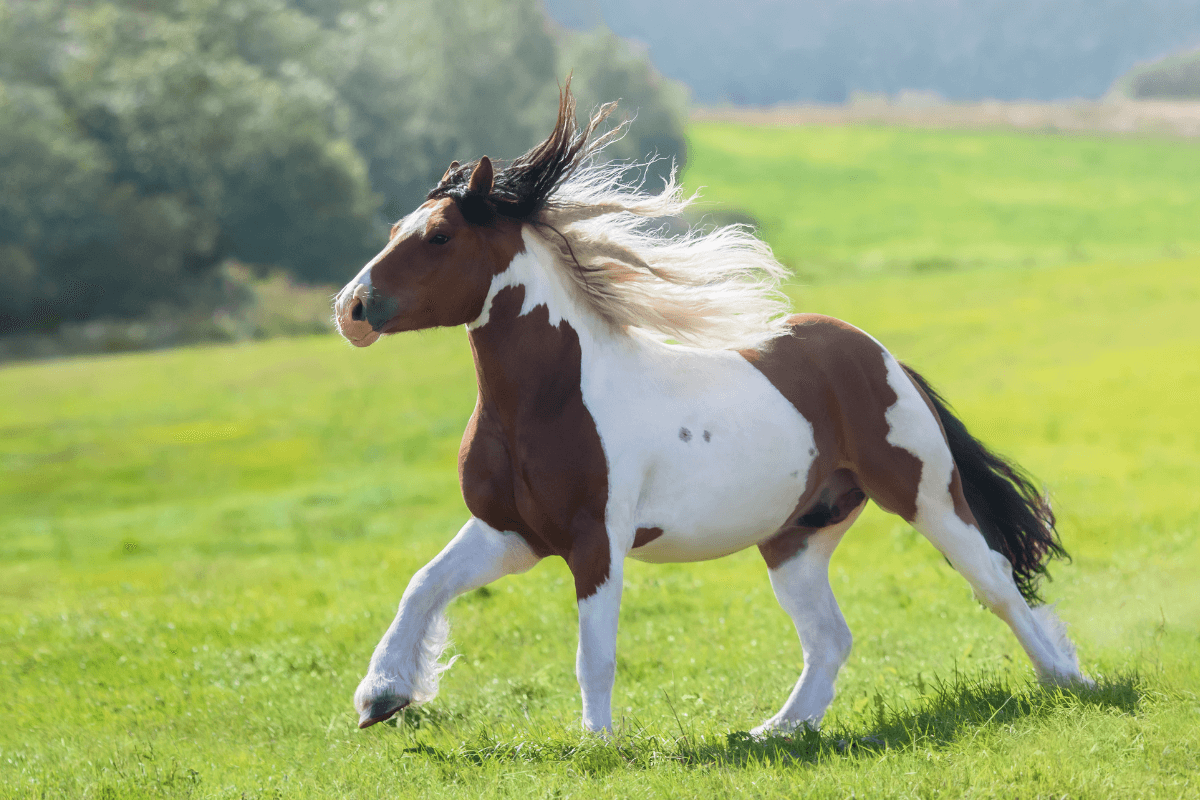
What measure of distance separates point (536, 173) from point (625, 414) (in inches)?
46.5

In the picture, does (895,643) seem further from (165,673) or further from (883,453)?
(165,673)

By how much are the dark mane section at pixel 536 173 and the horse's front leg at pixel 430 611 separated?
1.47 meters

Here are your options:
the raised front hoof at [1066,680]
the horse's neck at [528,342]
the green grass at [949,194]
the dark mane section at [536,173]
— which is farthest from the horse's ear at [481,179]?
the green grass at [949,194]

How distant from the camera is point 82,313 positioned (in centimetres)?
3744

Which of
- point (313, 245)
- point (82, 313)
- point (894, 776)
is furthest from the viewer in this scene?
point (313, 245)

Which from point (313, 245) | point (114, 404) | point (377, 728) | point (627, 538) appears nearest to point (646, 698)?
point (377, 728)

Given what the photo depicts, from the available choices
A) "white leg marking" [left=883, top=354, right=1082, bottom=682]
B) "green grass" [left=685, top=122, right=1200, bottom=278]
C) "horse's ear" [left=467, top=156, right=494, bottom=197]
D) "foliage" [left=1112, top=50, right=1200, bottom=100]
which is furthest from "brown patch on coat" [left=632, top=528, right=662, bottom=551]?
"foliage" [left=1112, top=50, right=1200, bottom=100]

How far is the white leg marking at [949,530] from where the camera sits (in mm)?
5770

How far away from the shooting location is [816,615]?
5.99 m

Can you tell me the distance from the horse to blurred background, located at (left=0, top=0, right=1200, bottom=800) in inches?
17.8

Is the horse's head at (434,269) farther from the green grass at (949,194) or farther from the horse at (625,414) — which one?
the green grass at (949,194)

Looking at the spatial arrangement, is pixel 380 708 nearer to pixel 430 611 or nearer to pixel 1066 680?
pixel 430 611

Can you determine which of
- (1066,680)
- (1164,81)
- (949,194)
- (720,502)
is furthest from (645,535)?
(1164,81)

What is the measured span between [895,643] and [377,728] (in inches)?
156
